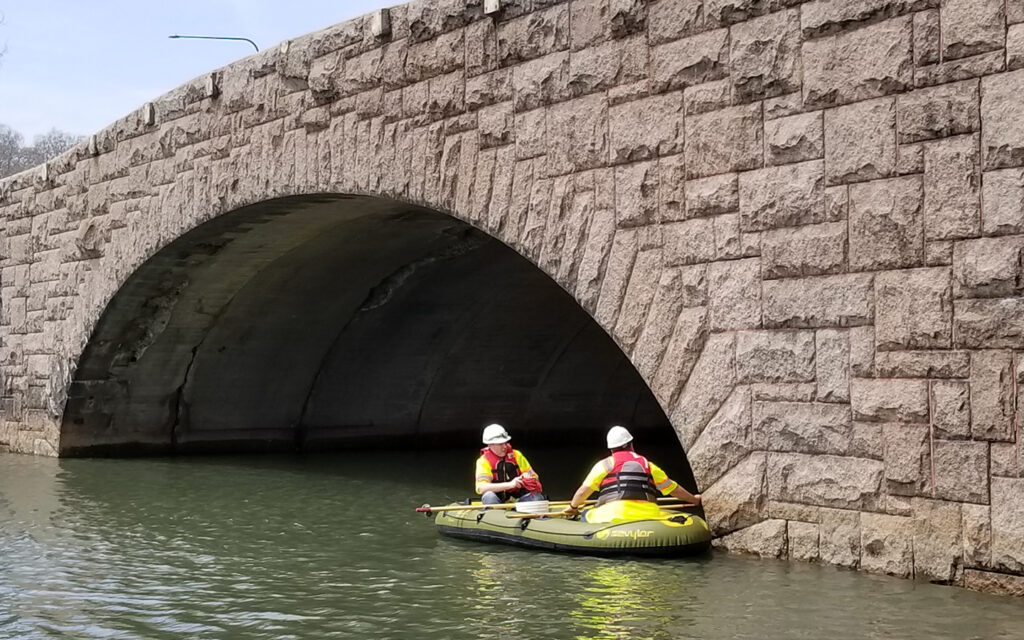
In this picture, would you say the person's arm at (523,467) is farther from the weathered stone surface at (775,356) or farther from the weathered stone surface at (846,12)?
the weathered stone surface at (846,12)

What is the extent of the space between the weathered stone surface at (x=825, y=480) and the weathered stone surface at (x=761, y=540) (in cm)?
19

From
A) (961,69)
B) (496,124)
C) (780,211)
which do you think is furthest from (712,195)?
(496,124)

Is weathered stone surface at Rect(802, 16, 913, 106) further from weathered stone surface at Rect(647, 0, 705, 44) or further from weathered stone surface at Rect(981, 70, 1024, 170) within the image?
weathered stone surface at Rect(647, 0, 705, 44)

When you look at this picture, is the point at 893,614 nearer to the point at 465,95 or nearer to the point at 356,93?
the point at 465,95

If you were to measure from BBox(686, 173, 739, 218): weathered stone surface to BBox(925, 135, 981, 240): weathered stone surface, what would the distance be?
135cm

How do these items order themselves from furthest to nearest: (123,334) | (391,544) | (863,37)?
1. (123,334)
2. (391,544)
3. (863,37)

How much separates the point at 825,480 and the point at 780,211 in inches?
66.0

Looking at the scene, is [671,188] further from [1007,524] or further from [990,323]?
[1007,524]

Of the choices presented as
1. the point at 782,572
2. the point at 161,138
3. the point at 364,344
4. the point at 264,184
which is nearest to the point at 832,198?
the point at 782,572

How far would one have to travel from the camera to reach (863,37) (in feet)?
24.5

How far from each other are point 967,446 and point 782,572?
1.37m

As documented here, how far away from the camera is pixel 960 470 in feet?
22.9

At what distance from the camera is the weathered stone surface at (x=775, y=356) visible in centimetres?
776

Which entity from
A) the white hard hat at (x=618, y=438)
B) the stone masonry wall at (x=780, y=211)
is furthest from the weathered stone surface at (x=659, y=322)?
the white hard hat at (x=618, y=438)
